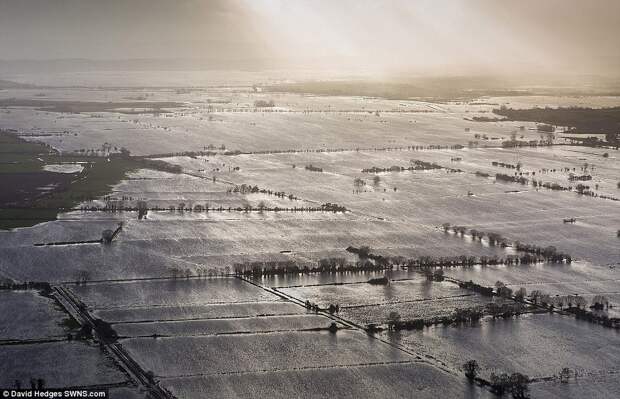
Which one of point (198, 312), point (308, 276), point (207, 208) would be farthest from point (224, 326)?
point (207, 208)

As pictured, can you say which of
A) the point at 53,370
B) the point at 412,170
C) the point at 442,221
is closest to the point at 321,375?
the point at 53,370

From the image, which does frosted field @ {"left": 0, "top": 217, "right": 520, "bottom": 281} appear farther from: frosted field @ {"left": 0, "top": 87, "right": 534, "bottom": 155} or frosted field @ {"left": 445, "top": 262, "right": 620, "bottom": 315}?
frosted field @ {"left": 0, "top": 87, "right": 534, "bottom": 155}

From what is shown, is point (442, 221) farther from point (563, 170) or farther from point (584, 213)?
point (563, 170)

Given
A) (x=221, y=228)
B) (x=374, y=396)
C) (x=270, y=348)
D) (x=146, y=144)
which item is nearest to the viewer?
(x=374, y=396)

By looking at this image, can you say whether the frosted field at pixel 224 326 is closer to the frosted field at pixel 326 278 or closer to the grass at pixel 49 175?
the frosted field at pixel 326 278

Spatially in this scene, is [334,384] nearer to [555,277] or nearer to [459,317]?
[459,317]

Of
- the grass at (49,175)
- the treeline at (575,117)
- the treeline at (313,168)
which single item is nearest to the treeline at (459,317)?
the grass at (49,175)

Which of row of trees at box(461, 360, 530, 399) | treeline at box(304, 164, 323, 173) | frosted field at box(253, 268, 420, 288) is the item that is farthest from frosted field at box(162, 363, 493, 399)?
treeline at box(304, 164, 323, 173)
